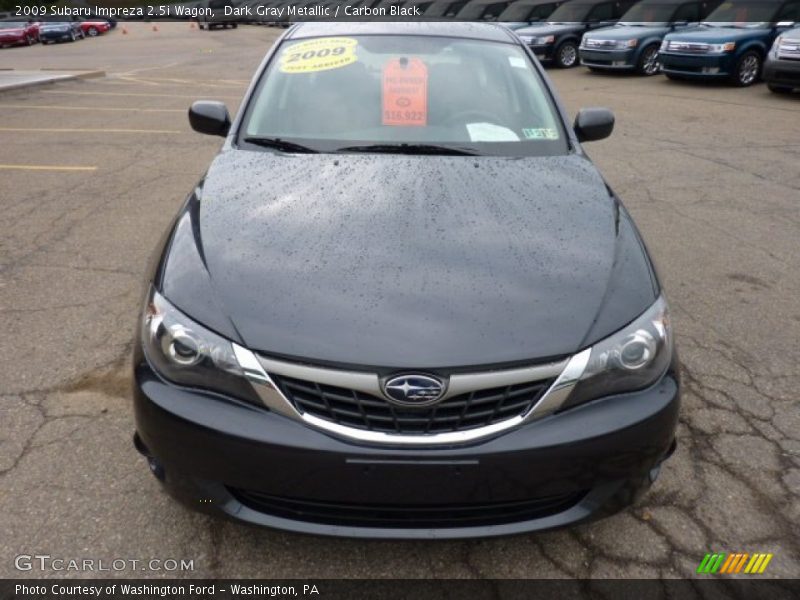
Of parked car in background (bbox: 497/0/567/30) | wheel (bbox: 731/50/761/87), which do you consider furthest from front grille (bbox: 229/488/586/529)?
parked car in background (bbox: 497/0/567/30)

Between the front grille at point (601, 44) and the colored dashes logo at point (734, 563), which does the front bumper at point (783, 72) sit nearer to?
the front grille at point (601, 44)

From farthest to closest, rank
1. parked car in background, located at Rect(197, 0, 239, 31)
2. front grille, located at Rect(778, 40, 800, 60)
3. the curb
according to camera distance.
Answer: parked car in background, located at Rect(197, 0, 239, 31) < the curb < front grille, located at Rect(778, 40, 800, 60)

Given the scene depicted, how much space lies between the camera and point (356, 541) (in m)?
1.95

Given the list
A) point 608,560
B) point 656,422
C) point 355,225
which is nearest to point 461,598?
point 608,560

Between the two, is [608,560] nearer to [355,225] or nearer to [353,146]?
[355,225]

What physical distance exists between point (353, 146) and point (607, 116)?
4.66 feet

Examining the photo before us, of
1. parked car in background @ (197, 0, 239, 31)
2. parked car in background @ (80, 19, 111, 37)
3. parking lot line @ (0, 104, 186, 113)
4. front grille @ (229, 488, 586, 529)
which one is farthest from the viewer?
parked car in background @ (197, 0, 239, 31)

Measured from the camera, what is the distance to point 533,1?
18.9 m

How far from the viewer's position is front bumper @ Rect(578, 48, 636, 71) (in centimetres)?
1443

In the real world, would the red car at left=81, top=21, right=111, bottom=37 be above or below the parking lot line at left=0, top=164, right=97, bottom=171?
below

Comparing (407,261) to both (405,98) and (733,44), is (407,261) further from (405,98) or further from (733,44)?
(733,44)

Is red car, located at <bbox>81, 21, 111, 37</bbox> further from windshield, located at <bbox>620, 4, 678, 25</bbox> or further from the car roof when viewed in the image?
the car roof

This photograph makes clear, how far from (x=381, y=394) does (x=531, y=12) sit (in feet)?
61.3

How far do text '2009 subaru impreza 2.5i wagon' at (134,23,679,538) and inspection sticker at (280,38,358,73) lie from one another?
124 centimetres
